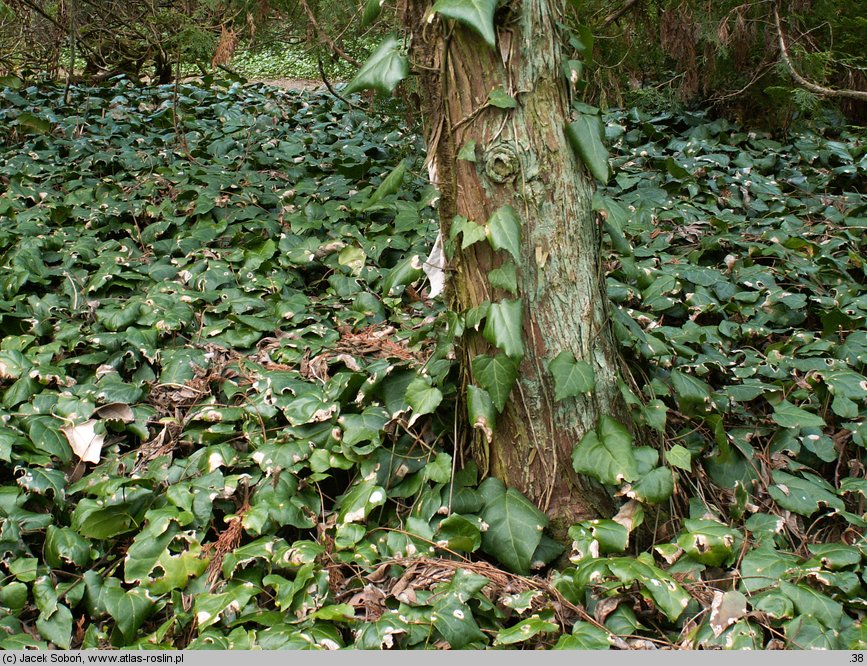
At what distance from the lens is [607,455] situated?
7.03ft

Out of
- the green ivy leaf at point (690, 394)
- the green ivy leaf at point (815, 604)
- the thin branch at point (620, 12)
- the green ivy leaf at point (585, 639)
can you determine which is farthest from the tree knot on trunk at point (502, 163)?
the thin branch at point (620, 12)

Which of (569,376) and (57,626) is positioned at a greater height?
(569,376)

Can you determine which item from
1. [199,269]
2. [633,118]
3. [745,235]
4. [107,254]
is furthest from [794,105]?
[107,254]

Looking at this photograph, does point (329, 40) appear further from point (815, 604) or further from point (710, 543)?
point (815, 604)

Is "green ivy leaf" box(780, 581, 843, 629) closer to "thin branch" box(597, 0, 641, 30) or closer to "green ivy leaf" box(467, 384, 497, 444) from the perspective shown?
"green ivy leaf" box(467, 384, 497, 444)

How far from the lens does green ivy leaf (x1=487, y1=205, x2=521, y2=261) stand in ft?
6.64

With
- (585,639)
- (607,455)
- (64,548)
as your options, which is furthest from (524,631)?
(64,548)

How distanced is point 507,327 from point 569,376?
0.76ft

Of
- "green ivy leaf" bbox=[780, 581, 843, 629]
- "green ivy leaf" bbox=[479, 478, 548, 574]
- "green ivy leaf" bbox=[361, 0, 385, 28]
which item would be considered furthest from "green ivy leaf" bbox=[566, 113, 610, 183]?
"green ivy leaf" bbox=[780, 581, 843, 629]

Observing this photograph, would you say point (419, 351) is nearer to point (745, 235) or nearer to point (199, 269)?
point (199, 269)

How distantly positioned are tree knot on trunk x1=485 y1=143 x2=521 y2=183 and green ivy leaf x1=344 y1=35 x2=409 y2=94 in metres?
0.32

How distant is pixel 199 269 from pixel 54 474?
143 centimetres

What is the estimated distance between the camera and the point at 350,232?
3.98 m

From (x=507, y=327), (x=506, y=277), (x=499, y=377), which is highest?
(x=506, y=277)
